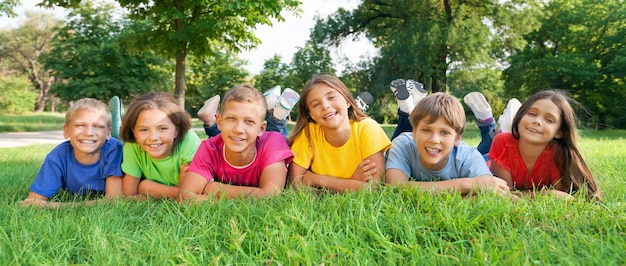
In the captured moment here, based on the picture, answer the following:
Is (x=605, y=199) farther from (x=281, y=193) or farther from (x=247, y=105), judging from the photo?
(x=247, y=105)

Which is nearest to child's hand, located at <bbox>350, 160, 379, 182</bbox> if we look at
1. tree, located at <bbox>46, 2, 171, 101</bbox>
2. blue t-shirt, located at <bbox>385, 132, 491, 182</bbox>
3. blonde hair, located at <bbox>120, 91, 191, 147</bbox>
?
blue t-shirt, located at <bbox>385, 132, 491, 182</bbox>

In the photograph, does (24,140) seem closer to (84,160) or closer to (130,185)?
(84,160)

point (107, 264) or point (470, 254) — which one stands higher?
point (470, 254)

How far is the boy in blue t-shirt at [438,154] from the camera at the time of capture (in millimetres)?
3170

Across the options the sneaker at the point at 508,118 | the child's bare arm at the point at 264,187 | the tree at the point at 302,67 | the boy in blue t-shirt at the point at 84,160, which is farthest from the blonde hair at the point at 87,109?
the tree at the point at 302,67

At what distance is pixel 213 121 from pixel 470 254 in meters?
3.25

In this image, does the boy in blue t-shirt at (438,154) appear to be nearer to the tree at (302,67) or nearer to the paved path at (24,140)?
the paved path at (24,140)

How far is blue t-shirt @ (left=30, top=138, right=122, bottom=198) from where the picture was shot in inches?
141

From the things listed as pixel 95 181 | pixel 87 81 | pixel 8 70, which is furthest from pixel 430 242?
pixel 8 70

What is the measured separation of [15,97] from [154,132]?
137ft

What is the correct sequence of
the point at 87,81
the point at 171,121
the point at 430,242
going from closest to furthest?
the point at 430,242
the point at 171,121
the point at 87,81

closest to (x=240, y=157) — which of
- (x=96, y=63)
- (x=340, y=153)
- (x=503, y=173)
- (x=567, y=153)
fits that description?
(x=340, y=153)

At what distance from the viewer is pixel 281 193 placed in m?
3.15

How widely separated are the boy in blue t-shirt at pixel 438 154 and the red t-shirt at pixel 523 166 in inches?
12.7
